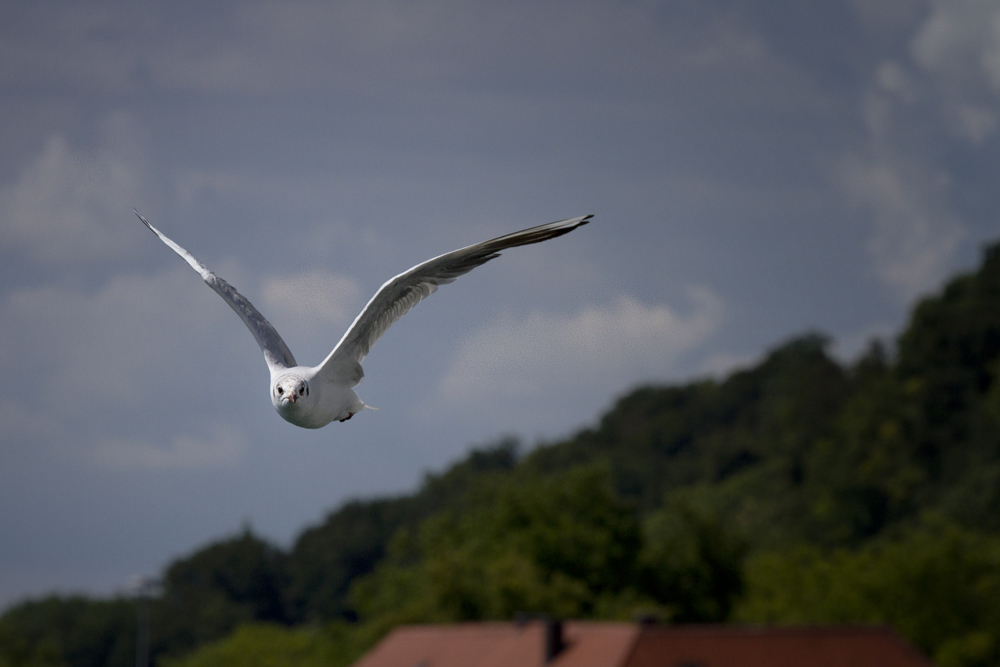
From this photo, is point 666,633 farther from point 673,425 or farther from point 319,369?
point 673,425

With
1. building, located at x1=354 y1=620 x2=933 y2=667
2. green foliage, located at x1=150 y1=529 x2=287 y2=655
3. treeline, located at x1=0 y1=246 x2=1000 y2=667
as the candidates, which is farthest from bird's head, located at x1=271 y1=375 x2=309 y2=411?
green foliage, located at x1=150 y1=529 x2=287 y2=655

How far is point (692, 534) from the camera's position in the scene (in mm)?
79188

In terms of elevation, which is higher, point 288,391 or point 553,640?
point 553,640

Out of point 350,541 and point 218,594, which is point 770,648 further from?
point 218,594

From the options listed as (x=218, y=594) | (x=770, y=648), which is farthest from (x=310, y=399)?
(x=218, y=594)

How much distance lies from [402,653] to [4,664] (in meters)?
59.9

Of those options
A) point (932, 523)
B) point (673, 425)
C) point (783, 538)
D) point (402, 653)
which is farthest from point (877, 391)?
point (402, 653)

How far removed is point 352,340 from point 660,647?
3954cm

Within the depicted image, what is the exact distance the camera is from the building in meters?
47.8

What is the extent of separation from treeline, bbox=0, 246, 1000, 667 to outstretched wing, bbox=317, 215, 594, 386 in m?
43.2

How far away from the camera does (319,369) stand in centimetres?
1016

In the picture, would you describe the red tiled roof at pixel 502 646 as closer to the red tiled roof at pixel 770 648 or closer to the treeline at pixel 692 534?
the red tiled roof at pixel 770 648

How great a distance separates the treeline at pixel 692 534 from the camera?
242 ft

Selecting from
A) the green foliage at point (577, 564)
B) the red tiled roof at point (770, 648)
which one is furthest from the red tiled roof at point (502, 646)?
the green foliage at point (577, 564)
